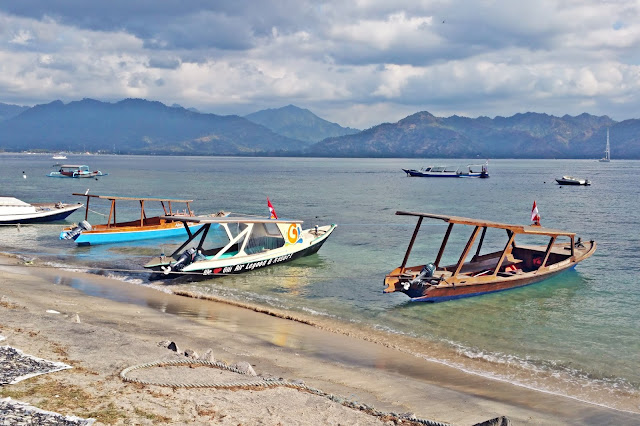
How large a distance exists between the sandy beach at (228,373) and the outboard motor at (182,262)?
111 inches

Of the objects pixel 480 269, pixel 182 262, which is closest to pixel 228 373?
pixel 182 262

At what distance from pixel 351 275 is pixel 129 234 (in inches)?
664

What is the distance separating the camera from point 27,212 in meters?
48.7

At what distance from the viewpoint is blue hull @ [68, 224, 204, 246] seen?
38250 millimetres

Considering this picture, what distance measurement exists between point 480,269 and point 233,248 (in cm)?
1249

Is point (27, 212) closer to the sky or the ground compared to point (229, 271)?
closer to the sky

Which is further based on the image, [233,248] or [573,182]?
[573,182]

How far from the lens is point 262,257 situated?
30.9 meters

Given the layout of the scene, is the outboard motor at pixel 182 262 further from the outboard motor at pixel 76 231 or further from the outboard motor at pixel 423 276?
the outboard motor at pixel 76 231

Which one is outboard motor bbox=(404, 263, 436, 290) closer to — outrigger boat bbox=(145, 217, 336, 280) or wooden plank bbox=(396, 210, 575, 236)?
wooden plank bbox=(396, 210, 575, 236)

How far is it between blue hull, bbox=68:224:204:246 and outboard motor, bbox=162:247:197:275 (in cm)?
1288

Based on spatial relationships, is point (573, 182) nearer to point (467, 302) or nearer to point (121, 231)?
point (121, 231)

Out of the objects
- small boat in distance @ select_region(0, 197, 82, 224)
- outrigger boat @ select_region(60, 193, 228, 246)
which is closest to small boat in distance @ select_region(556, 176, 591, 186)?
outrigger boat @ select_region(60, 193, 228, 246)

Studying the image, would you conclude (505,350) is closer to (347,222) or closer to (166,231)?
(166,231)
